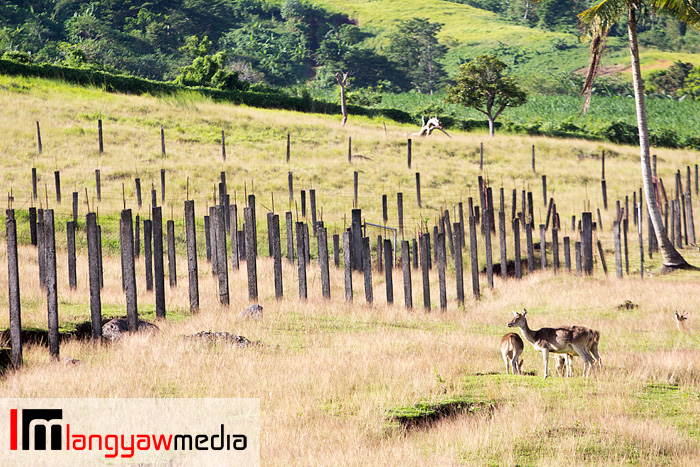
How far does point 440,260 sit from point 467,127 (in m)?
43.2

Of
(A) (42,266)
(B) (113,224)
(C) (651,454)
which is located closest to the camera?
(C) (651,454)

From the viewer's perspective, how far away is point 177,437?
727cm

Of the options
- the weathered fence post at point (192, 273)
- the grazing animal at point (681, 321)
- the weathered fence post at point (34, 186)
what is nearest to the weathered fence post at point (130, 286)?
the weathered fence post at point (192, 273)

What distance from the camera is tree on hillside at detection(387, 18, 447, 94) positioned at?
113625 millimetres

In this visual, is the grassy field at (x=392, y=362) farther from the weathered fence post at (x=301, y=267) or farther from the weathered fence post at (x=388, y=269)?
the weathered fence post at (x=388, y=269)

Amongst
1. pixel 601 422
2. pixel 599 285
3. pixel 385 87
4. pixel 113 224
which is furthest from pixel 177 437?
pixel 385 87

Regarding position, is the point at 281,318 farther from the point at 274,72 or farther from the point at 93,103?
the point at 274,72

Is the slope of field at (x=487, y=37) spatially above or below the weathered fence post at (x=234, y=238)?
above

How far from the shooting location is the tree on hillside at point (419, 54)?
114m

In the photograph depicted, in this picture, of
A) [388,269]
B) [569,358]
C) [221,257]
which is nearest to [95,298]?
[221,257]

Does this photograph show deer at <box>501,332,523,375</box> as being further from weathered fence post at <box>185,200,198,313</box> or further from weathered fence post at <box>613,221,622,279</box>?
weathered fence post at <box>613,221,622,279</box>

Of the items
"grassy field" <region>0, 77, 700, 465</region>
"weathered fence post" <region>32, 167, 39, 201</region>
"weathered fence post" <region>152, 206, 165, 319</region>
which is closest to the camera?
"grassy field" <region>0, 77, 700, 465</region>

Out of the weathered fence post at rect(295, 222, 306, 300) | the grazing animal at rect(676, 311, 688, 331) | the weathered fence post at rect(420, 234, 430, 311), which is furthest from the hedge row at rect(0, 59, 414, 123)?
the grazing animal at rect(676, 311, 688, 331)

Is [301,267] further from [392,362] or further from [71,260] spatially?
[392,362]
